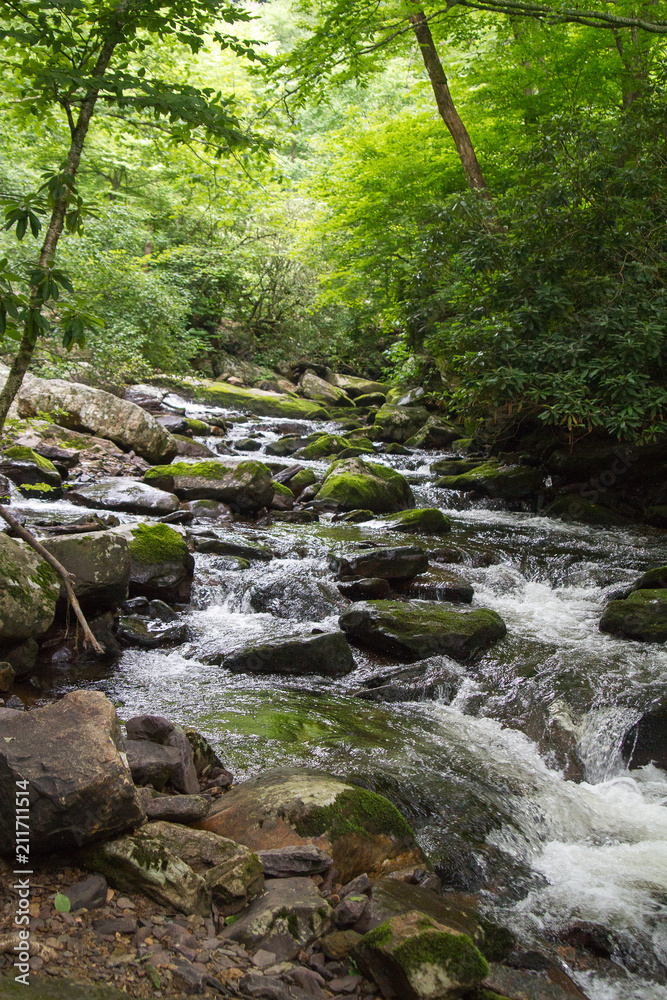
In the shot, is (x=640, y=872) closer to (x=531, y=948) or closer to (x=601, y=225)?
(x=531, y=948)

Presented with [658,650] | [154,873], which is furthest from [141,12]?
[658,650]

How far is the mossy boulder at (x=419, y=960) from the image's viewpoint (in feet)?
7.68

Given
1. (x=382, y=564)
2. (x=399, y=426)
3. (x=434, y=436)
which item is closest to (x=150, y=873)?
(x=382, y=564)

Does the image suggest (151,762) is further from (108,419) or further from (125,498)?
(108,419)

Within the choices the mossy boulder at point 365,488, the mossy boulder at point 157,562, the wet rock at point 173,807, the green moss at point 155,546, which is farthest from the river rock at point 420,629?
the mossy boulder at point 365,488

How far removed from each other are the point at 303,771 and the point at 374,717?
4.52 feet

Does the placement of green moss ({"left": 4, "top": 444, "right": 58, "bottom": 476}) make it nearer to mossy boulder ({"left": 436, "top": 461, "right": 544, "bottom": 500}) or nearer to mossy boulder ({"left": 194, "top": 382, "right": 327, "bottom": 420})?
mossy boulder ({"left": 436, "top": 461, "right": 544, "bottom": 500})

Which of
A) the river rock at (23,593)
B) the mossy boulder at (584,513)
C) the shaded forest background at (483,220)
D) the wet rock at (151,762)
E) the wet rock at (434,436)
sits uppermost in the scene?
the shaded forest background at (483,220)

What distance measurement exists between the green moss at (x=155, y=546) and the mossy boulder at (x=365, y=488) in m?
4.56

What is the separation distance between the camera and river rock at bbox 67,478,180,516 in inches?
376

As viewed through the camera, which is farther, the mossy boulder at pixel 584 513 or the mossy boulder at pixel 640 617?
the mossy boulder at pixel 584 513

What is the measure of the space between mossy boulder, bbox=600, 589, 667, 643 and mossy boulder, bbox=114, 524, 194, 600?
187 inches

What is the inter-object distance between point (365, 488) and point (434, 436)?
20.7ft

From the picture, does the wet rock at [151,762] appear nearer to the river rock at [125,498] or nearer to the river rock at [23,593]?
the river rock at [23,593]
